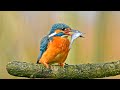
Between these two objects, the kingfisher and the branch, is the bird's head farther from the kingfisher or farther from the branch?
the branch

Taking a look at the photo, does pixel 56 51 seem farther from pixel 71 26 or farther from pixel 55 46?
pixel 71 26

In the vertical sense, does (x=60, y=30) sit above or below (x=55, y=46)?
above

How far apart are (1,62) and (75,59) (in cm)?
52

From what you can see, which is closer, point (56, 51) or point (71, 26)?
point (56, 51)

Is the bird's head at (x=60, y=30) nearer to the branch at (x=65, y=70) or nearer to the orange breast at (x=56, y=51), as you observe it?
the orange breast at (x=56, y=51)

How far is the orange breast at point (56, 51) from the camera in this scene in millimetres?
3289

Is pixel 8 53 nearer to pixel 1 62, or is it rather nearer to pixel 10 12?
pixel 1 62

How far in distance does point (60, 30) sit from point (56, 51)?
151mm

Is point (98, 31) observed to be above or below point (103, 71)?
above

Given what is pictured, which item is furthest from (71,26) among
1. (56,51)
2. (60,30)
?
(56,51)

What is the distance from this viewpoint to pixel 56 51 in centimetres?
329
